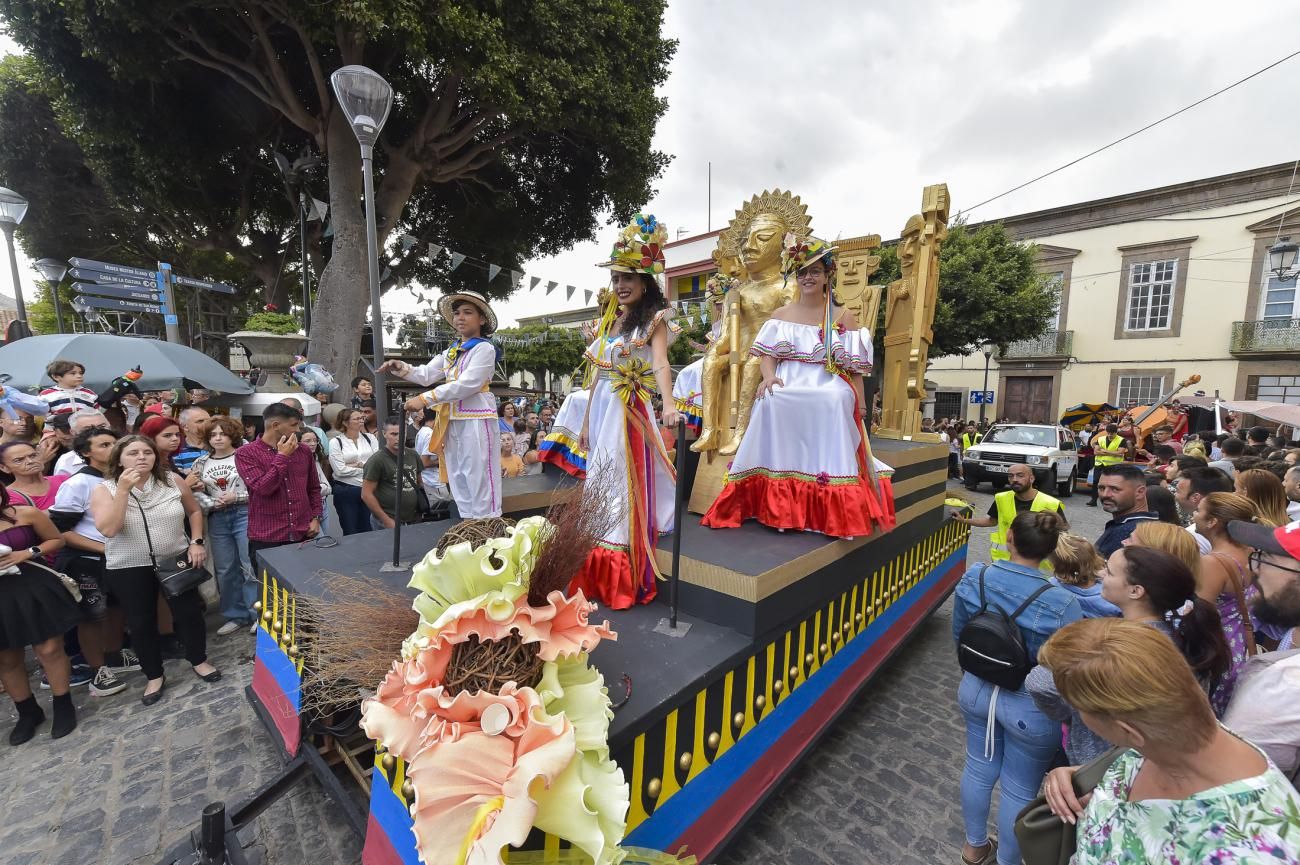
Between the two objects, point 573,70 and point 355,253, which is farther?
point 355,253

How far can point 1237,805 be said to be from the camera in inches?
44.1

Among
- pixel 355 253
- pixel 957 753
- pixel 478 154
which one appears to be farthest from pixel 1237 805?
pixel 478 154

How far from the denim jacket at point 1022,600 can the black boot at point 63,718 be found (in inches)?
206

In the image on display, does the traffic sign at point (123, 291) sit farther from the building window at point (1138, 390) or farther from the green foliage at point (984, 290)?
the building window at point (1138, 390)

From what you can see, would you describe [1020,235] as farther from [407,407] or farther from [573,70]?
[407,407]

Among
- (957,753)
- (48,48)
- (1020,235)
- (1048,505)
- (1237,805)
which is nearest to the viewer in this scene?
(1237,805)

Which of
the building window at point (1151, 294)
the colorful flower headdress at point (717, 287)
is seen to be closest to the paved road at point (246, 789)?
the colorful flower headdress at point (717, 287)

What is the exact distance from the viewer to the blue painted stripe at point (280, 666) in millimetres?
2488

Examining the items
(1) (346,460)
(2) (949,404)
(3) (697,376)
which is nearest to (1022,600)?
(3) (697,376)

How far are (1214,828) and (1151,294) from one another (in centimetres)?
2615

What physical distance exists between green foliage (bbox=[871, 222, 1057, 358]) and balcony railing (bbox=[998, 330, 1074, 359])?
186 inches

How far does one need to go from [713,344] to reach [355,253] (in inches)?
375

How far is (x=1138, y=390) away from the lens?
791 inches

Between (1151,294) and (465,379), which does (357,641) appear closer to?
(465,379)
